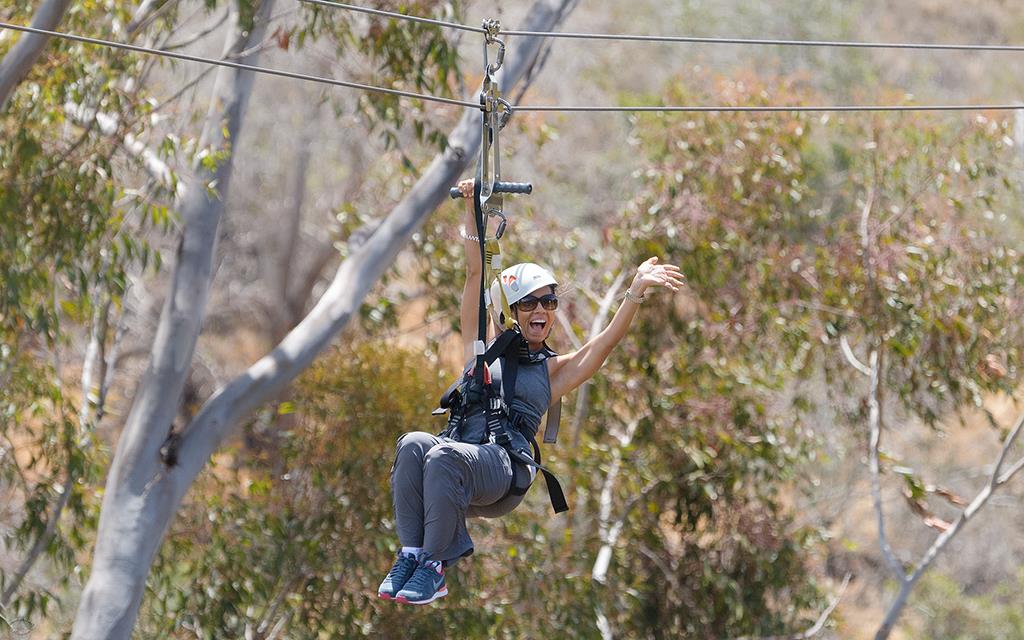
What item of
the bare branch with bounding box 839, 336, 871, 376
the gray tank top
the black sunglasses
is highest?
the black sunglasses

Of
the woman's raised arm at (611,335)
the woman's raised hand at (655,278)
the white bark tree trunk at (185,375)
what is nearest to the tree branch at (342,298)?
the white bark tree trunk at (185,375)

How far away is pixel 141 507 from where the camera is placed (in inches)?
262

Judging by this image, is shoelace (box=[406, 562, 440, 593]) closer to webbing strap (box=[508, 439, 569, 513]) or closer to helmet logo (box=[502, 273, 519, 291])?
webbing strap (box=[508, 439, 569, 513])

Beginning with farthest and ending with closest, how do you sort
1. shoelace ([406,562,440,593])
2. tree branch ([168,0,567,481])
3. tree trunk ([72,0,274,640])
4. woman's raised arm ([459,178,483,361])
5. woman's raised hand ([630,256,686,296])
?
tree branch ([168,0,567,481]) < tree trunk ([72,0,274,640]) < woman's raised arm ([459,178,483,361]) < woman's raised hand ([630,256,686,296]) < shoelace ([406,562,440,593])

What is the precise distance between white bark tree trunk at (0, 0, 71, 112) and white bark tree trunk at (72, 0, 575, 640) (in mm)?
1170

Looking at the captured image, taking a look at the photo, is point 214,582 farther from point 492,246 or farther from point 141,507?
point 492,246

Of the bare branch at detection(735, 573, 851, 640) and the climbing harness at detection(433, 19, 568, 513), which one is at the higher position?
the climbing harness at detection(433, 19, 568, 513)

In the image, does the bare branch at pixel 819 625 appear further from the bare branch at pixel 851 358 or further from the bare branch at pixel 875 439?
the bare branch at pixel 851 358

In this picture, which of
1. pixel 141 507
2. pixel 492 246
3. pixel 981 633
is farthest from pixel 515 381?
pixel 981 633

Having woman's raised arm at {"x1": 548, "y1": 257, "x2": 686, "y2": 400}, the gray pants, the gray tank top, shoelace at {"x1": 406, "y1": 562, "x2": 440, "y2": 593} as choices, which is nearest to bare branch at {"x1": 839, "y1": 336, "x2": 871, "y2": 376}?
woman's raised arm at {"x1": 548, "y1": 257, "x2": 686, "y2": 400}

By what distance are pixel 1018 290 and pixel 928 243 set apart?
2.34 ft

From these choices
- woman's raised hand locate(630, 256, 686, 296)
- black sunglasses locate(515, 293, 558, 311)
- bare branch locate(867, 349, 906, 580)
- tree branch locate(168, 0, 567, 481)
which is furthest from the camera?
bare branch locate(867, 349, 906, 580)

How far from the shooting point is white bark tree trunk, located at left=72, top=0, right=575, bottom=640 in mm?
6605

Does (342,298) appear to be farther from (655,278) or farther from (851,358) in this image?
(655,278)
